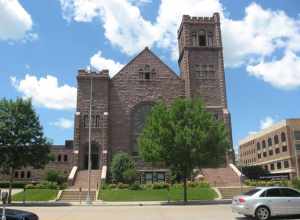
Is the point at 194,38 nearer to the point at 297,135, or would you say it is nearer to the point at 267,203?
the point at 297,135

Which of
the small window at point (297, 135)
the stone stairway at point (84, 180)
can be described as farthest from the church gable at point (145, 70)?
the small window at point (297, 135)

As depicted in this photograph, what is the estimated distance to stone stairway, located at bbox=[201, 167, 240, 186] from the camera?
44.5 metres

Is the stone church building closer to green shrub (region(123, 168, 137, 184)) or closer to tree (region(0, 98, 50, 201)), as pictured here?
A: green shrub (region(123, 168, 137, 184))

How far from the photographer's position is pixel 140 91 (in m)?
55.4

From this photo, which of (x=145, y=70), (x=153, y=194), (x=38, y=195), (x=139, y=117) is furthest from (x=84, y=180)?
(x=145, y=70)

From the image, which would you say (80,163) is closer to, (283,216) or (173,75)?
(173,75)

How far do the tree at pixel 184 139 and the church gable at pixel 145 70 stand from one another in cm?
2334

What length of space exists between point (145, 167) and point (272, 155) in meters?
52.7

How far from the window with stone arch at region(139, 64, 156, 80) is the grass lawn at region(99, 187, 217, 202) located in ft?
71.1

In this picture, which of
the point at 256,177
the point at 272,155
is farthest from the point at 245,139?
the point at 256,177

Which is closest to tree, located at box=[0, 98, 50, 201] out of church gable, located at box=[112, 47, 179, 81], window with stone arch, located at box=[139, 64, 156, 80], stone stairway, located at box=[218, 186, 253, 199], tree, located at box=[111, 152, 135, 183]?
tree, located at box=[111, 152, 135, 183]

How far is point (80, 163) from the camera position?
5078 cm

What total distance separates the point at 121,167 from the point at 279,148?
55215 mm

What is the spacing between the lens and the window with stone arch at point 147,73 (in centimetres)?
5609
